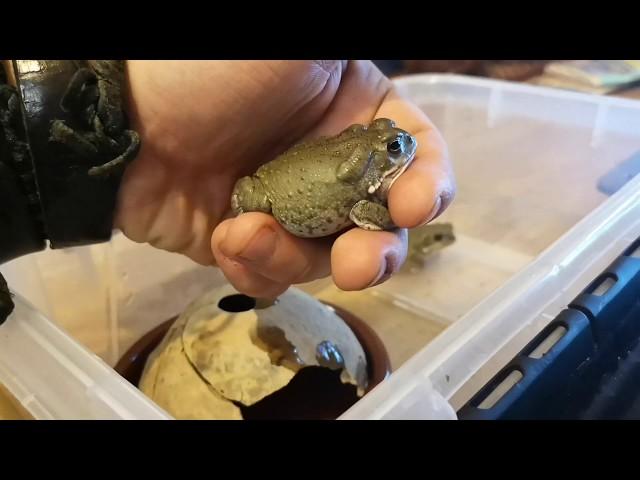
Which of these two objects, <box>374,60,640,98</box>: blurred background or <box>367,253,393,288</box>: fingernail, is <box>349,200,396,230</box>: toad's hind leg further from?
<box>374,60,640,98</box>: blurred background

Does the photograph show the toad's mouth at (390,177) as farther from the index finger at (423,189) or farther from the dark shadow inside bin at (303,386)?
the dark shadow inside bin at (303,386)

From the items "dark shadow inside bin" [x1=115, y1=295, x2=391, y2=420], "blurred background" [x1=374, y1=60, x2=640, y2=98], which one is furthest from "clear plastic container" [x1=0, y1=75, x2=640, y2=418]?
"blurred background" [x1=374, y1=60, x2=640, y2=98]

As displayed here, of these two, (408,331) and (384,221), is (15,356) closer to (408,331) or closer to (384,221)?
(384,221)

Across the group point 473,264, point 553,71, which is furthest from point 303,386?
point 553,71

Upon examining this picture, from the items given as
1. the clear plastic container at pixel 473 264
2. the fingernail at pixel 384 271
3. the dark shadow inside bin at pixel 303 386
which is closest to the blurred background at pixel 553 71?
the clear plastic container at pixel 473 264

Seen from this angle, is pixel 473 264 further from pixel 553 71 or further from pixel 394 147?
pixel 553 71
